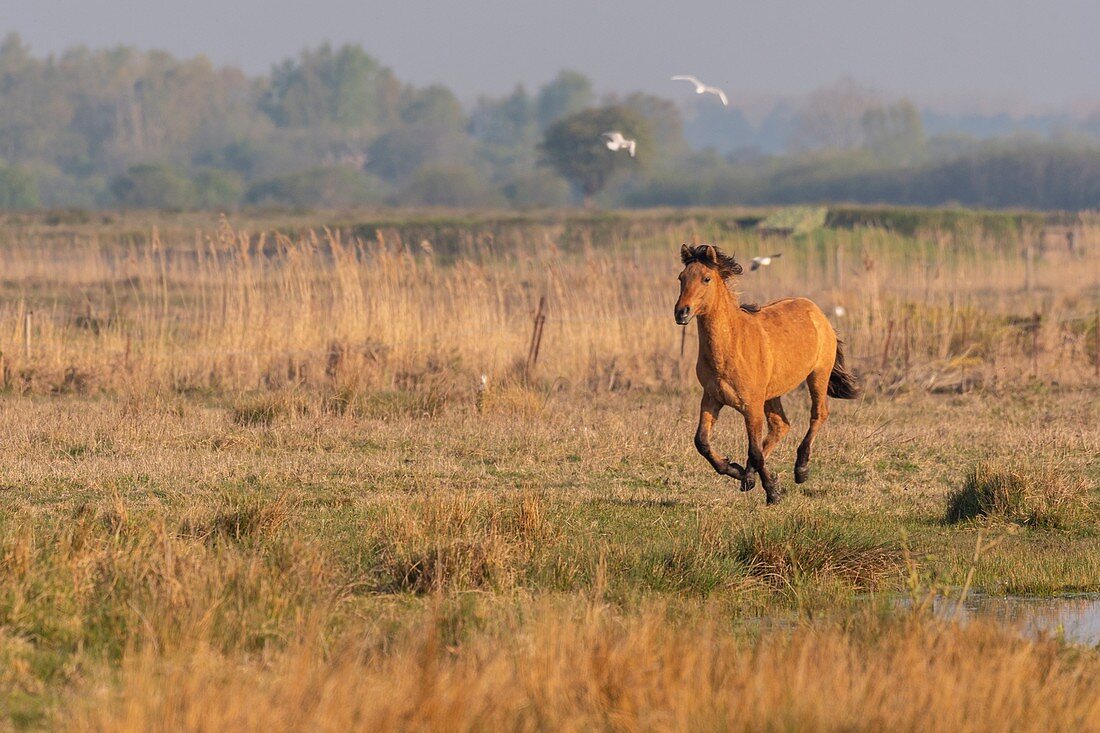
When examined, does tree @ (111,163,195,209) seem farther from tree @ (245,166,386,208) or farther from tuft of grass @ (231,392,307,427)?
tuft of grass @ (231,392,307,427)

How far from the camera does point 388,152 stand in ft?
512

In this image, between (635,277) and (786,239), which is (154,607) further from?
(786,239)

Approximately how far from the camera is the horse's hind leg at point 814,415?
1134 centimetres

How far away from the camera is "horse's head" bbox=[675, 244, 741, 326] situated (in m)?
10.0

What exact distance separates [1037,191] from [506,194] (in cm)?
4778

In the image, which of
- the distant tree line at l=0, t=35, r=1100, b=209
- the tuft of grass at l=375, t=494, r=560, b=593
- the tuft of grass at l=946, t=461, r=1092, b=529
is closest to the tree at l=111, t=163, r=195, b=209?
the distant tree line at l=0, t=35, r=1100, b=209

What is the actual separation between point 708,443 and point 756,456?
1.18 feet

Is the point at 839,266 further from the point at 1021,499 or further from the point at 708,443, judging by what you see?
the point at 708,443

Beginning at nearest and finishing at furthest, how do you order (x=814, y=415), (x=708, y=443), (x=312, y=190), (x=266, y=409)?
(x=708, y=443)
(x=814, y=415)
(x=266, y=409)
(x=312, y=190)

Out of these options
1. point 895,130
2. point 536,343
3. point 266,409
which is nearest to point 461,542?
point 266,409

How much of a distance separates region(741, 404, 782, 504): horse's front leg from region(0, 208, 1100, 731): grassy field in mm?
172

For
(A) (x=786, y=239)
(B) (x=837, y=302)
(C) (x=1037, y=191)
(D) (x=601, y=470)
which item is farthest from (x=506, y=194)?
(D) (x=601, y=470)

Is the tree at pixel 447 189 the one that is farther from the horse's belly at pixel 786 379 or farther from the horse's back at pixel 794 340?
the horse's belly at pixel 786 379

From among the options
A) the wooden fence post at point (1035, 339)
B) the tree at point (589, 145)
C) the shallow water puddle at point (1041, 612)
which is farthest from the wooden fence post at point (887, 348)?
the tree at point (589, 145)
